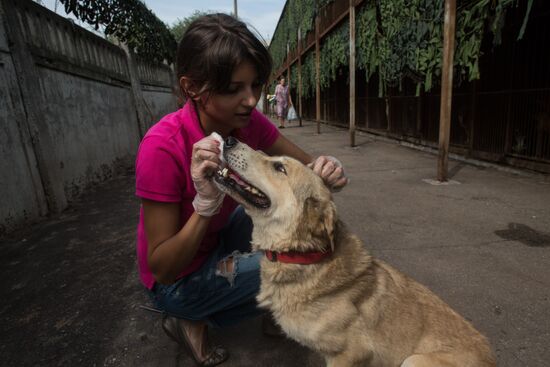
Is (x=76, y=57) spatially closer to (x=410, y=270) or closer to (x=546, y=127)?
(x=410, y=270)

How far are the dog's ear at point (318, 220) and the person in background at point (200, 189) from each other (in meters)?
0.35

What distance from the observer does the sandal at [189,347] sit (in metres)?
2.20

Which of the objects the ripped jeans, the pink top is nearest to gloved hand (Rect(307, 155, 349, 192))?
the ripped jeans

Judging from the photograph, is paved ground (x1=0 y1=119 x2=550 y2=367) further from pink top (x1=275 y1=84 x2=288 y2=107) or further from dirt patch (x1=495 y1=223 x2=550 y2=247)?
pink top (x1=275 y1=84 x2=288 y2=107)

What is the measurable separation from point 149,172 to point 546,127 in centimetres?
619

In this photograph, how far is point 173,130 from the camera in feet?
6.64

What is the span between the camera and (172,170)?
1910 mm

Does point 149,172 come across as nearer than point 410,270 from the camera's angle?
Yes

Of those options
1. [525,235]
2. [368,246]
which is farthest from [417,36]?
[368,246]

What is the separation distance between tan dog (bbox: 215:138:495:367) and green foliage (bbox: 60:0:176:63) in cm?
683

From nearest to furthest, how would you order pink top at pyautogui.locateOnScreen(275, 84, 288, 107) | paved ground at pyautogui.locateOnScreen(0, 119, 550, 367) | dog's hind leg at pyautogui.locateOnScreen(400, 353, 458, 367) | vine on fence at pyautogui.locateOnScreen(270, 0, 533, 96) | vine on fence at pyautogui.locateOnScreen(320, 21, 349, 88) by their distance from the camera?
dog's hind leg at pyautogui.locateOnScreen(400, 353, 458, 367), paved ground at pyautogui.locateOnScreen(0, 119, 550, 367), vine on fence at pyautogui.locateOnScreen(270, 0, 533, 96), vine on fence at pyautogui.locateOnScreen(320, 21, 349, 88), pink top at pyautogui.locateOnScreen(275, 84, 288, 107)

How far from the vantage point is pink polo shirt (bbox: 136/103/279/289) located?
186 cm

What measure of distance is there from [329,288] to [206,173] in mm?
908

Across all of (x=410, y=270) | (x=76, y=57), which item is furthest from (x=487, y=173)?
(x=76, y=57)
